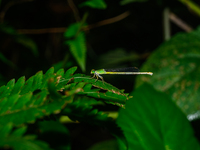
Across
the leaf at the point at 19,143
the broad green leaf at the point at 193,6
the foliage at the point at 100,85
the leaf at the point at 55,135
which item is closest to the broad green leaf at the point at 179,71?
the foliage at the point at 100,85

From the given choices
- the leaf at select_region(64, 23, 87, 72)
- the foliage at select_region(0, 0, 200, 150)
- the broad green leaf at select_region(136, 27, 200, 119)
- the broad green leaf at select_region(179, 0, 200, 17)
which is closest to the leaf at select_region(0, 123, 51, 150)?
the foliage at select_region(0, 0, 200, 150)

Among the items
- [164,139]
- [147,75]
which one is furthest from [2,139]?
[147,75]

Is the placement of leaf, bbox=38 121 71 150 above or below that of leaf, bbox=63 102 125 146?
above

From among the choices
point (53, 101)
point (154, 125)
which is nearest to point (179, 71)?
point (154, 125)

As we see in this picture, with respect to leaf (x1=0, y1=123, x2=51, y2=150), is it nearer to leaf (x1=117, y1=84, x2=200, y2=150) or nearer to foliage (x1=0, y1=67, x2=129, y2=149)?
foliage (x1=0, y1=67, x2=129, y2=149)

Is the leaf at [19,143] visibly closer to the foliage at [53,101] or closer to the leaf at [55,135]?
the foliage at [53,101]

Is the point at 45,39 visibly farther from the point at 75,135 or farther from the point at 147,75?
the point at 147,75

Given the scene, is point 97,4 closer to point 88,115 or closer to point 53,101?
point 88,115
